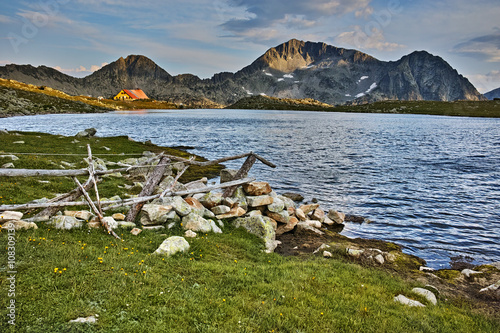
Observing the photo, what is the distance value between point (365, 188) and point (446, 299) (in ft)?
75.4

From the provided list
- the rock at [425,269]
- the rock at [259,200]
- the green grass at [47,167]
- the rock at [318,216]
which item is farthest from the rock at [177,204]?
the rock at [425,269]

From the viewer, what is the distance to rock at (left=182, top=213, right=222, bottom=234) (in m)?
15.2

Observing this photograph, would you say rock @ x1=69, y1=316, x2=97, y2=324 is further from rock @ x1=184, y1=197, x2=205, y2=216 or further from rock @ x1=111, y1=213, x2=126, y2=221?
rock @ x1=184, y1=197, x2=205, y2=216

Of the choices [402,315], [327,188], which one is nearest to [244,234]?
[402,315]

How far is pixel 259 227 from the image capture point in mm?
17281

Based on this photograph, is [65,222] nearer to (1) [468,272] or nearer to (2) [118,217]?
(2) [118,217]

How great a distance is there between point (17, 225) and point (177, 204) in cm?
711

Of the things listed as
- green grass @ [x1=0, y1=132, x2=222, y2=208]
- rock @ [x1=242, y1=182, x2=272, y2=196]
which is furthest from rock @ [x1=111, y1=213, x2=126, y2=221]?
rock @ [x1=242, y1=182, x2=272, y2=196]

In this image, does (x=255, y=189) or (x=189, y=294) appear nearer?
(x=189, y=294)

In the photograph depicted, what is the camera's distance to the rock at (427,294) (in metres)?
11.2

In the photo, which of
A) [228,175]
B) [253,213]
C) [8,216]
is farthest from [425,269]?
[8,216]

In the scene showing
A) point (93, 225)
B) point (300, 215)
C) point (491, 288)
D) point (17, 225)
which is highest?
point (17, 225)

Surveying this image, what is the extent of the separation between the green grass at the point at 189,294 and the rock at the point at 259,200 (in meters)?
7.74

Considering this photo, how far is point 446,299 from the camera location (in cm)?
1175
